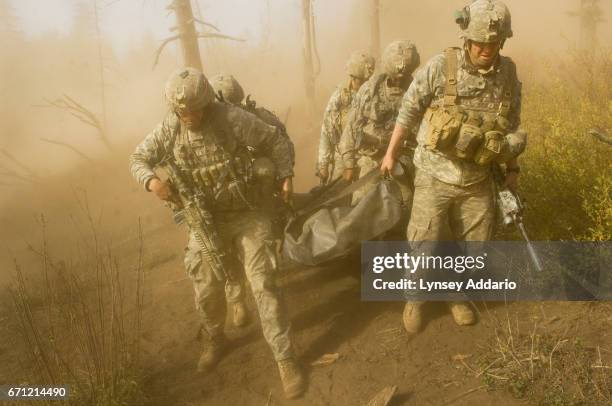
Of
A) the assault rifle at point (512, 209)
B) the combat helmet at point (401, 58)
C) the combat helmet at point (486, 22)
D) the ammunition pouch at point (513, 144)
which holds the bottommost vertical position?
the assault rifle at point (512, 209)

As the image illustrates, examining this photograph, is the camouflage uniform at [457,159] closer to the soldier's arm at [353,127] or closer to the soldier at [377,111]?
the soldier at [377,111]

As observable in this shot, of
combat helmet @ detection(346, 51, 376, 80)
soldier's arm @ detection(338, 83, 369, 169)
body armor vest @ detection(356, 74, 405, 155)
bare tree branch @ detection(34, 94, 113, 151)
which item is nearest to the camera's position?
body armor vest @ detection(356, 74, 405, 155)

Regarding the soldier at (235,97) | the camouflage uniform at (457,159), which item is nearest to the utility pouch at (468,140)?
the camouflage uniform at (457,159)

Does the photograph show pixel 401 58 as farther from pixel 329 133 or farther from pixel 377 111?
pixel 329 133

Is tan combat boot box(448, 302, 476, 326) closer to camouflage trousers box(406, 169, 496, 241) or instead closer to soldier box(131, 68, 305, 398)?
camouflage trousers box(406, 169, 496, 241)

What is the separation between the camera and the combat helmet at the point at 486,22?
3080mm

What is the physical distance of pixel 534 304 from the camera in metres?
3.99

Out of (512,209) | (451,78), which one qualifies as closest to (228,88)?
(451,78)

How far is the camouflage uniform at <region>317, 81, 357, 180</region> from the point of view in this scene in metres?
5.73

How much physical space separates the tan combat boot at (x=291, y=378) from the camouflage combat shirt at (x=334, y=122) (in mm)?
2824

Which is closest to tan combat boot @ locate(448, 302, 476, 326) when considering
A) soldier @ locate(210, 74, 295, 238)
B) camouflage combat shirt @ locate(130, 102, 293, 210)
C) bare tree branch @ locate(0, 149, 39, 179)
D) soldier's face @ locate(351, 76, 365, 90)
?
soldier @ locate(210, 74, 295, 238)

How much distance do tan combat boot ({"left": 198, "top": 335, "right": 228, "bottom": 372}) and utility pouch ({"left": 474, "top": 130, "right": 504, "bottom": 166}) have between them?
2.66m

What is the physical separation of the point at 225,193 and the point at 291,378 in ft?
5.07

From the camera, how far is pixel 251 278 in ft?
11.9
